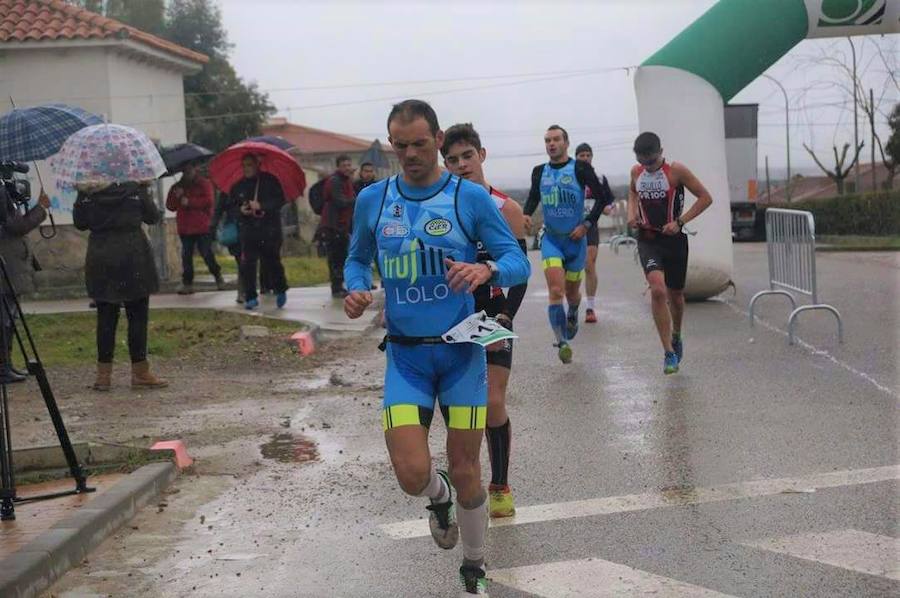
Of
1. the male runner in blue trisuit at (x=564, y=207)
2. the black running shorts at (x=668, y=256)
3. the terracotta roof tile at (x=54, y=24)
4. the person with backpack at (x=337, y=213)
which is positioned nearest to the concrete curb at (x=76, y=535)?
the black running shorts at (x=668, y=256)

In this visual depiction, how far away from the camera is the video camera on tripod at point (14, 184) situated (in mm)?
7113

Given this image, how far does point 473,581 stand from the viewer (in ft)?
16.6

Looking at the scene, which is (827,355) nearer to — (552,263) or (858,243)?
(552,263)

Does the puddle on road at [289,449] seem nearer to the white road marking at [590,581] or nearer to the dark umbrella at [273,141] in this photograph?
the white road marking at [590,581]

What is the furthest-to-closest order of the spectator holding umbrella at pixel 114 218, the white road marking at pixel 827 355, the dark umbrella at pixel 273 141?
the dark umbrella at pixel 273 141 → the spectator holding umbrella at pixel 114 218 → the white road marking at pixel 827 355

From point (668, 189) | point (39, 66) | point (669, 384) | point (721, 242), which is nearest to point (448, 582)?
point (669, 384)

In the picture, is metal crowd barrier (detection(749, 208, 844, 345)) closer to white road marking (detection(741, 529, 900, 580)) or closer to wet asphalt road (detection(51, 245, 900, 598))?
wet asphalt road (detection(51, 245, 900, 598))

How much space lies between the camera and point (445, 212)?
5.08 m

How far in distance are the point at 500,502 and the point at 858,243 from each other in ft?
86.1

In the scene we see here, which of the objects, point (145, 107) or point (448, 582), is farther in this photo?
point (145, 107)

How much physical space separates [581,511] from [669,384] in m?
4.10

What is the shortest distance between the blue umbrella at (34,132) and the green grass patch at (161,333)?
6.54 ft

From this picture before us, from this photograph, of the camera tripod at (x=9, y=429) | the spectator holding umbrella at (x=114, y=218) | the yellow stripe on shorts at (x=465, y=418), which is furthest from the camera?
the spectator holding umbrella at (x=114, y=218)

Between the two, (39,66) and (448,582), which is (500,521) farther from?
(39,66)
